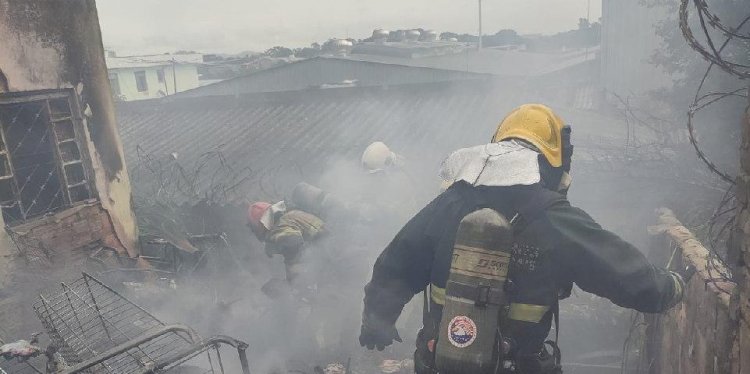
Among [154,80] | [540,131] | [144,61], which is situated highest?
[144,61]

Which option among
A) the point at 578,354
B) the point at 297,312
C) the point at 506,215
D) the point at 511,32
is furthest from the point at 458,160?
the point at 511,32

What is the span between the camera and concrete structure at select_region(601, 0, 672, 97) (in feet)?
73.7

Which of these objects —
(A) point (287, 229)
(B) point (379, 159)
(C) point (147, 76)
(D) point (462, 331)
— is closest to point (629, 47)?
(B) point (379, 159)

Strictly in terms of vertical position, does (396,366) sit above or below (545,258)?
below

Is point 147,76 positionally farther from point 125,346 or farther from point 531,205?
point 531,205

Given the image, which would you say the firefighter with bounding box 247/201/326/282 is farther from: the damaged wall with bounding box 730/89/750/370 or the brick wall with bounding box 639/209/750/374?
the damaged wall with bounding box 730/89/750/370

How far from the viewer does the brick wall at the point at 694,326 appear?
2645mm

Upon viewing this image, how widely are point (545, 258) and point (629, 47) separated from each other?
2587cm

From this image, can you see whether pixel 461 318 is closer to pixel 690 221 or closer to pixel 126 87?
pixel 690 221

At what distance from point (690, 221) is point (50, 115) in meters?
9.45

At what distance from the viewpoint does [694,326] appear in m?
3.51

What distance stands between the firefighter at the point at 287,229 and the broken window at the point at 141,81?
38008 millimetres

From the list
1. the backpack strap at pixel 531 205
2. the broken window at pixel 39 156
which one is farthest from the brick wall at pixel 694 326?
the broken window at pixel 39 156

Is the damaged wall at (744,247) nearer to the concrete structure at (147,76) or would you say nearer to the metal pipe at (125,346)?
the metal pipe at (125,346)
